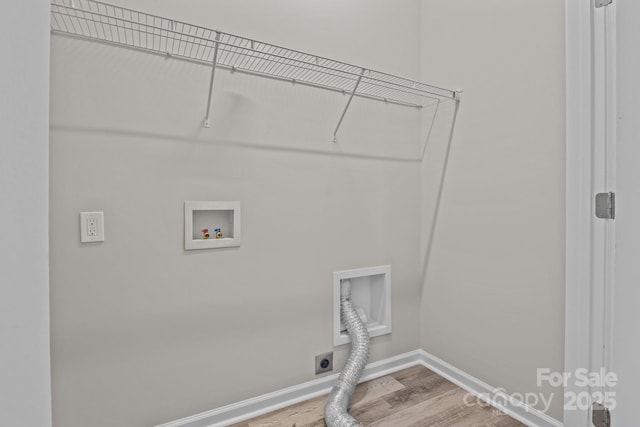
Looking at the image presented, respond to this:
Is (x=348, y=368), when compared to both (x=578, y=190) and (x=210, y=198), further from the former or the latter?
(x=578, y=190)

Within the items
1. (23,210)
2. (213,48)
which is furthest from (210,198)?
(23,210)

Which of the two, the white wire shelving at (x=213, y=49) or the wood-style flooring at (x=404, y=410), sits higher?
the white wire shelving at (x=213, y=49)

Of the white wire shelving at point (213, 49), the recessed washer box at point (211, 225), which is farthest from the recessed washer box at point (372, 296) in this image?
the white wire shelving at point (213, 49)

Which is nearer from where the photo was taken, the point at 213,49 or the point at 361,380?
the point at 213,49

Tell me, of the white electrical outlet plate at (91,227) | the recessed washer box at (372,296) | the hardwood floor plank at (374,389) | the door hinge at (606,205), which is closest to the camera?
the door hinge at (606,205)

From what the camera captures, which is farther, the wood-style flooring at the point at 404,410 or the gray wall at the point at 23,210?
the wood-style flooring at the point at 404,410

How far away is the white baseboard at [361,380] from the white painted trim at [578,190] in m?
0.25

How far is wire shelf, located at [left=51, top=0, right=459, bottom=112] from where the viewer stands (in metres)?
1.13

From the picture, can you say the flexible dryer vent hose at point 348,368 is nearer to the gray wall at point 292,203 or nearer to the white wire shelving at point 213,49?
the gray wall at point 292,203

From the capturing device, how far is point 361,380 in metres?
1.78

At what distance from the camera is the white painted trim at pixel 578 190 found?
115 cm

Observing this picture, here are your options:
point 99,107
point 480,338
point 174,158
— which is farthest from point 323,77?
point 480,338

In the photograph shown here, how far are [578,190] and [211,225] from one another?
59.0 inches

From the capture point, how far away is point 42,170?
0.35m
